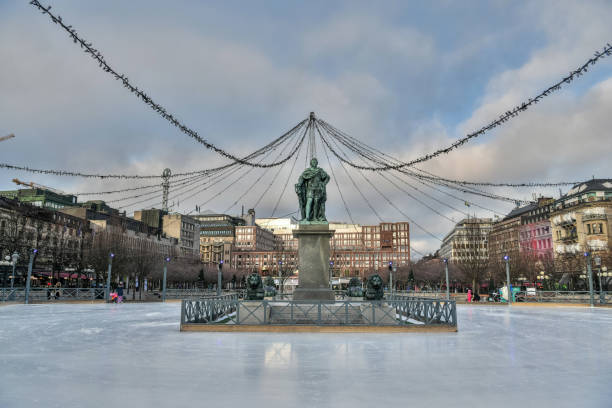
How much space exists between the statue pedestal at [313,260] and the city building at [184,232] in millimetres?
112678

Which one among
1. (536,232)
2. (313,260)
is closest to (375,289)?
(313,260)

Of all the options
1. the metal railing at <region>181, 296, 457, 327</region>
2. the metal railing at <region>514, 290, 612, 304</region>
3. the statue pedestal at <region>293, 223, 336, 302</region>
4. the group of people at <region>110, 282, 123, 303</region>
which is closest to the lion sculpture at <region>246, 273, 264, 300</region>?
the metal railing at <region>181, 296, 457, 327</region>

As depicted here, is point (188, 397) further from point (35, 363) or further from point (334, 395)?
point (35, 363)

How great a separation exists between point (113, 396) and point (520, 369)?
8.27m

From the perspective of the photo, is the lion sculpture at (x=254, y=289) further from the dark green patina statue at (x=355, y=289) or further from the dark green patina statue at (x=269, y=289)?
the dark green patina statue at (x=355, y=289)

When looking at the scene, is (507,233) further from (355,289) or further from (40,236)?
(40,236)

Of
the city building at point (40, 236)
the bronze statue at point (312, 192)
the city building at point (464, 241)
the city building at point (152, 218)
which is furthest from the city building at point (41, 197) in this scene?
the bronze statue at point (312, 192)

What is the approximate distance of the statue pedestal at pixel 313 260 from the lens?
19.0m

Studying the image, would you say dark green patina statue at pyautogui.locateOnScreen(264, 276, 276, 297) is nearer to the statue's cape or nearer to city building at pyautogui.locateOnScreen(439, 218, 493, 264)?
the statue's cape

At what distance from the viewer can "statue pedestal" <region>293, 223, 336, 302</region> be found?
19.0 metres

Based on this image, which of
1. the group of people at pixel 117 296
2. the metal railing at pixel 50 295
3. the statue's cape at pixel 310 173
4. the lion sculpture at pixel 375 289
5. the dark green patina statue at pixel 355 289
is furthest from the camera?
the group of people at pixel 117 296

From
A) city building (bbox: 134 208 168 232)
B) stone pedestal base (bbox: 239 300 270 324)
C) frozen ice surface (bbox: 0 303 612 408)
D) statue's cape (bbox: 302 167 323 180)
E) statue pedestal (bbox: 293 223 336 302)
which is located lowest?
frozen ice surface (bbox: 0 303 612 408)

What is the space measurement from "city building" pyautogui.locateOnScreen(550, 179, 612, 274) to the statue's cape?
56.4 meters

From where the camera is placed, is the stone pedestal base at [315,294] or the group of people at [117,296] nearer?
the stone pedestal base at [315,294]
